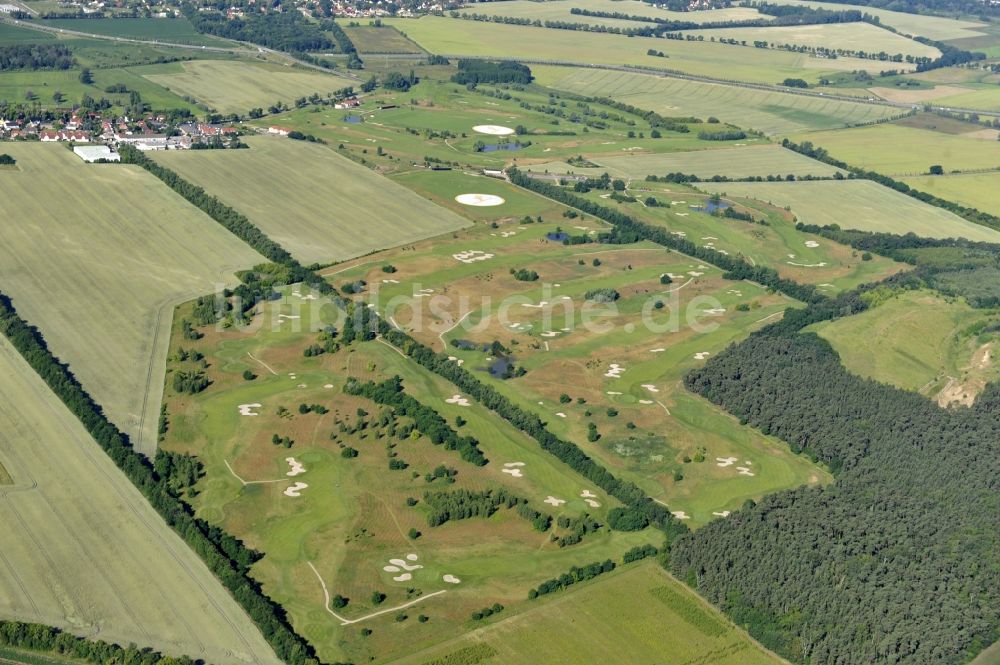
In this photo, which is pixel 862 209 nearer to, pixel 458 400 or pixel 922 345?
pixel 922 345

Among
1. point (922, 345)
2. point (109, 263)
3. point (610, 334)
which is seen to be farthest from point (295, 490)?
point (922, 345)

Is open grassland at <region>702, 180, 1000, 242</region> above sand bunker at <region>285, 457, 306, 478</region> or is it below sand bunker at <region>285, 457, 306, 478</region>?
above

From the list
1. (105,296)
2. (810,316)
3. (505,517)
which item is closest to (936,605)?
(505,517)

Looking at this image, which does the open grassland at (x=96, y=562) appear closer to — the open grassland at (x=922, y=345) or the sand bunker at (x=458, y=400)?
the sand bunker at (x=458, y=400)

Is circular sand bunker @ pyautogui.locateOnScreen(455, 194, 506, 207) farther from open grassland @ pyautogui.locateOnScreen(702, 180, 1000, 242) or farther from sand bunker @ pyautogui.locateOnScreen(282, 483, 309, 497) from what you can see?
sand bunker @ pyautogui.locateOnScreen(282, 483, 309, 497)

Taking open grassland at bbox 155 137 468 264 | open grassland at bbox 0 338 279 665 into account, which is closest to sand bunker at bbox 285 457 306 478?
open grassland at bbox 0 338 279 665

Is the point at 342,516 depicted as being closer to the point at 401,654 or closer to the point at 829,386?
the point at 401,654

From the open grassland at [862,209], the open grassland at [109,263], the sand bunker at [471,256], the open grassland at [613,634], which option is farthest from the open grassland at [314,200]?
the open grassland at [613,634]
